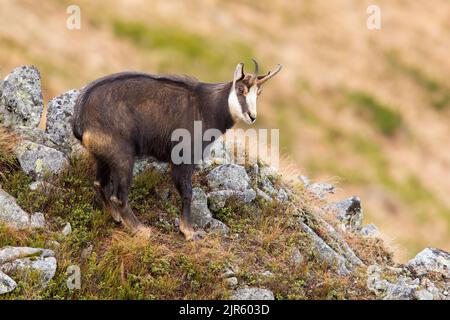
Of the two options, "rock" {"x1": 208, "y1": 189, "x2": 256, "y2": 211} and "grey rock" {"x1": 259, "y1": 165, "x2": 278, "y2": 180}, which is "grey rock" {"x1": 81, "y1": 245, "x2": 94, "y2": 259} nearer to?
"rock" {"x1": 208, "y1": 189, "x2": 256, "y2": 211}

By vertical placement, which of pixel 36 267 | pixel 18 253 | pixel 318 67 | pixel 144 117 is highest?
pixel 318 67

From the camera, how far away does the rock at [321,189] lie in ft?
51.5

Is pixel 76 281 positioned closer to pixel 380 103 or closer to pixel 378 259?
pixel 378 259

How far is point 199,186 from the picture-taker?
42.7 feet

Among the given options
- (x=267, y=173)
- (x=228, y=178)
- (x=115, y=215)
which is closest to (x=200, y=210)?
(x=228, y=178)

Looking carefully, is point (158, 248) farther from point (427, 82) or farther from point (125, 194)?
point (427, 82)

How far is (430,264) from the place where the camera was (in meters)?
13.1

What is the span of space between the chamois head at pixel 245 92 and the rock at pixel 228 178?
161cm

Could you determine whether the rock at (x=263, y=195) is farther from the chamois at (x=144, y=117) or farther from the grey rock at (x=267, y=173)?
the chamois at (x=144, y=117)

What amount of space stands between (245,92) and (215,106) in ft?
2.05

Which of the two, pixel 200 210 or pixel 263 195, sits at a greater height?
pixel 263 195

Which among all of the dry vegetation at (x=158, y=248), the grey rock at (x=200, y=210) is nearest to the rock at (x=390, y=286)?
the dry vegetation at (x=158, y=248)

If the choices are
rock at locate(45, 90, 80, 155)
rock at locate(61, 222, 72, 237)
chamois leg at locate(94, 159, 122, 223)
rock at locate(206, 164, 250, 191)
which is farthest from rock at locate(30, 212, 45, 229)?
rock at locate(206, 164, 250, 191)

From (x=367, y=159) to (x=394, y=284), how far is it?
3084 centimetres
